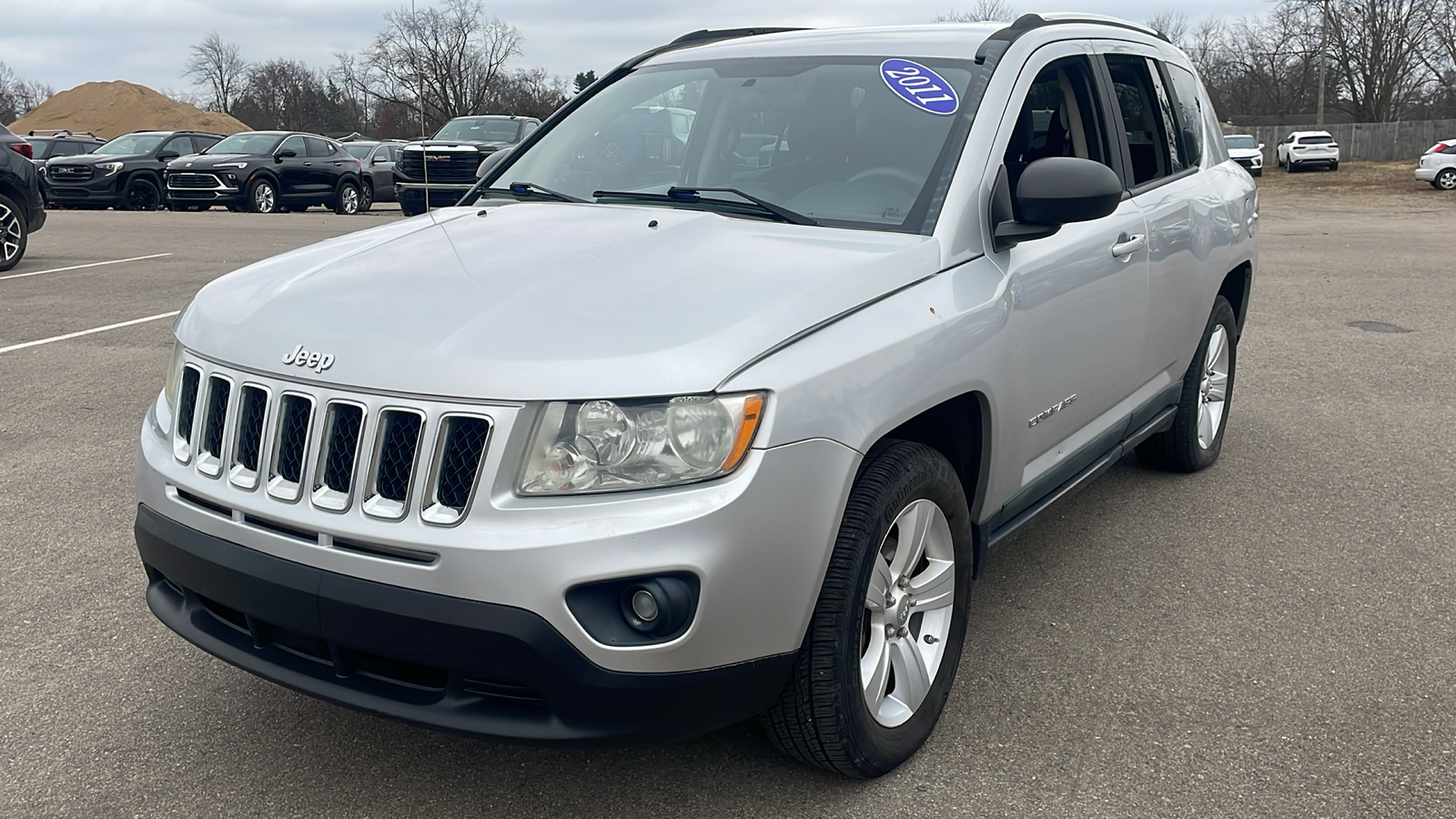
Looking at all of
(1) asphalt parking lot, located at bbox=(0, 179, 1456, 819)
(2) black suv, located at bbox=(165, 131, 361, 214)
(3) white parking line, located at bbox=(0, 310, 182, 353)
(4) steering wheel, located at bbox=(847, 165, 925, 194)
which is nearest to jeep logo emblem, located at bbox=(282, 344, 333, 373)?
(1) asphalt parking lot, located at bbox=(0, 179, 1456, 819)

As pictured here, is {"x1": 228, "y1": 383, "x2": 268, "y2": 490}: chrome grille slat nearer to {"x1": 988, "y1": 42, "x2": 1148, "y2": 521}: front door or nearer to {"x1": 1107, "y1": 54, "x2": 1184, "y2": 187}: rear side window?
{"x1": 988, "y1": 42, "x2": 1148, "y2": 521}: front door

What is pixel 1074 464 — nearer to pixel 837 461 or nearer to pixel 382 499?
pixel 837 461

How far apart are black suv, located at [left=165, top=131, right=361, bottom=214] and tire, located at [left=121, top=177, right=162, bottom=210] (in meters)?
0.71

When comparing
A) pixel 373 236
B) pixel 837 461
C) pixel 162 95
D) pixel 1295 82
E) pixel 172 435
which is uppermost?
pixel 1295 82

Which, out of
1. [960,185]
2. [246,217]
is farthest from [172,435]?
[246,217]

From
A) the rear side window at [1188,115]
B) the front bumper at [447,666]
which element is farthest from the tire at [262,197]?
the front bumper at [447,666]

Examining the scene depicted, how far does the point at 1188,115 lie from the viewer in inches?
196

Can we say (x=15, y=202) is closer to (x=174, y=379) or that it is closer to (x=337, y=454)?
(x=174, y=379)

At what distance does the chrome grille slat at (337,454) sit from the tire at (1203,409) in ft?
11.8

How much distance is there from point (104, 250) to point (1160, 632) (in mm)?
14564

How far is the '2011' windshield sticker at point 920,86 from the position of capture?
3.39 meters

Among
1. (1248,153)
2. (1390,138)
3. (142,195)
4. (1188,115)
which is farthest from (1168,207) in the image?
(1390,138)

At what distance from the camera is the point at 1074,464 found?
3809mm

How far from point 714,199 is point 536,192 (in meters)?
0.71
